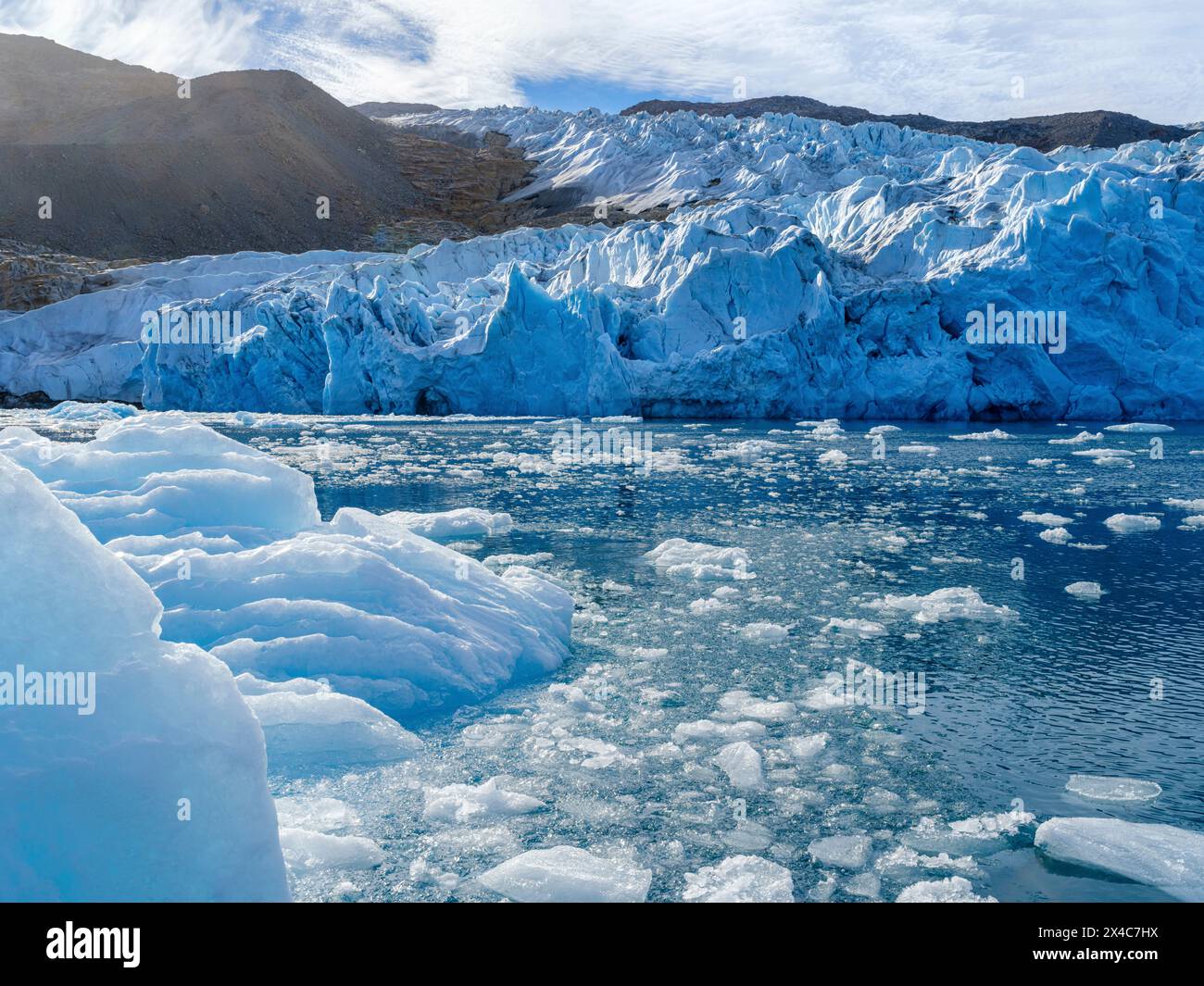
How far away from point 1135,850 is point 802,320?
2518cm

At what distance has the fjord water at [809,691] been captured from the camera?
13.0ft

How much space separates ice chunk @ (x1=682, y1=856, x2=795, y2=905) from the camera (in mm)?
3482

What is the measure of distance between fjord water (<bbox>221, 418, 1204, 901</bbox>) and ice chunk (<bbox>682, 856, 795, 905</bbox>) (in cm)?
6

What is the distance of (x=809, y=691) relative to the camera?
579 cm

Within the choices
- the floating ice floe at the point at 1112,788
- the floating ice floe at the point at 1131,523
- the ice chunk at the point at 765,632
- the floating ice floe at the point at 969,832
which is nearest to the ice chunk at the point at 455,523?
the ice chunk at the point at 765,632

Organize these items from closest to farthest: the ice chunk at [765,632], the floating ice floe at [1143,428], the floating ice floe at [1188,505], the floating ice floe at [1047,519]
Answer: the ice chunk at [765,632] → the floating ice floe at [1047,519] → the floating ice floe at [1188,505] → the floating ice floe at [1143,428]

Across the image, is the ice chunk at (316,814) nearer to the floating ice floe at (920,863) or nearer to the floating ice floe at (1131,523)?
the floating ice floe at (920,863)

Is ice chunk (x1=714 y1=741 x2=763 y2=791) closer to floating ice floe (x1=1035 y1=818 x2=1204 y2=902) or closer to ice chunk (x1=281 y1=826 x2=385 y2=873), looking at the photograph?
floating ice floe (x1=1035 y1=818 x2=1204 y2=902)

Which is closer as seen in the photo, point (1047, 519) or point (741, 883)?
point (741, 883)

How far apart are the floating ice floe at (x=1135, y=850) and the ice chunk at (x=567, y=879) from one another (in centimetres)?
185

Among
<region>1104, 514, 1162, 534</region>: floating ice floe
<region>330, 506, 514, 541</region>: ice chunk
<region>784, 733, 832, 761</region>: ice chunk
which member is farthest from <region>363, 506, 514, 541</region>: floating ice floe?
<region>1104, 514, 1162, 534</region>: floating ice floe

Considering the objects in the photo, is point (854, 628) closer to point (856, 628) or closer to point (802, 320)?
point (856, 628)

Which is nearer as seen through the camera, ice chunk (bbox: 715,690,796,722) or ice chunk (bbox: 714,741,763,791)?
ice chunk (bbox: 714,741,763,791)

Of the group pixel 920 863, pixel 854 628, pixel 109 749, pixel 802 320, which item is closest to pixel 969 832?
pixel 920 863
